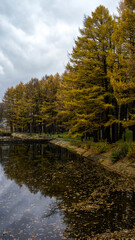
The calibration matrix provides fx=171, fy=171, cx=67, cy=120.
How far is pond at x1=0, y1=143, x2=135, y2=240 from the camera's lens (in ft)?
17.8

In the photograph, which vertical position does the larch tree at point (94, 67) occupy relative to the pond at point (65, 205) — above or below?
above

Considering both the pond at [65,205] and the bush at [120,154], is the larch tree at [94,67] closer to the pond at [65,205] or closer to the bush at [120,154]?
the bush at [120,154]

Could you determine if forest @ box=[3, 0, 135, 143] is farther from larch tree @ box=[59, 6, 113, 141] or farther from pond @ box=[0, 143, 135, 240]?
pond @ box=[0, 143, 135, 240]

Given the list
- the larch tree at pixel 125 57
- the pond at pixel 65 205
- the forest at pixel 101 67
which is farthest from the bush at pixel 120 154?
the forest at pixel 101 67

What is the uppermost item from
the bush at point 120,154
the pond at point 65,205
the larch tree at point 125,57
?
the larch tree at point 125,57

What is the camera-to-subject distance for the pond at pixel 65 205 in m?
5.43

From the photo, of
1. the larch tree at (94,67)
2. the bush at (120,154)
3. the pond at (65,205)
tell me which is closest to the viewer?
the pond at (65,205)

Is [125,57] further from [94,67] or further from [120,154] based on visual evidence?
[120,154]

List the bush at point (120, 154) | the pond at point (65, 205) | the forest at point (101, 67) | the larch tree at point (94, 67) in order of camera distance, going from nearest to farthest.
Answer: the pond at point (65, 205)
the bush at point (120, 154)
the forest at point (101, 67)
the larch tree at point (94, 67)

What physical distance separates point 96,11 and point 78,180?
18.2 meters

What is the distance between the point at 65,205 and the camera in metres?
7.25

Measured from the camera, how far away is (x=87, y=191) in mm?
8812

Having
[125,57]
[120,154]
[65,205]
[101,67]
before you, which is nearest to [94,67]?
[101,67]

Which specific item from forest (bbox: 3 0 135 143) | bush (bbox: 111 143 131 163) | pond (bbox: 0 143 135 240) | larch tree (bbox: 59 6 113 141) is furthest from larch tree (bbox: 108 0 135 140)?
pond (bbox: 0 143 135 240)
